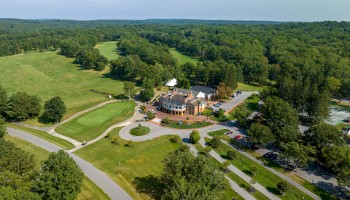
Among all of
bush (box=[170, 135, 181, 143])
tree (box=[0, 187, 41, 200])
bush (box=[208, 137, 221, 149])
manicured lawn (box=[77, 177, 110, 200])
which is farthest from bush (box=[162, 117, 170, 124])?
tree (box=[0, 187, 41, 200])

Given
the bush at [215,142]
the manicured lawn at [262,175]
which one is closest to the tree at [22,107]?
the bush at [215,142]

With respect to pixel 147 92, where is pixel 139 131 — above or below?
below

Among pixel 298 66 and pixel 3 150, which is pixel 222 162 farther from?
pixel 298 66

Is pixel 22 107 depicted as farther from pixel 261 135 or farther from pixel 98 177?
pixel 261 135

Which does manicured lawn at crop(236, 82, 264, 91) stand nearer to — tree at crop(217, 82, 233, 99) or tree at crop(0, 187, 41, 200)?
tree at crop(217, 82, 233, 99)

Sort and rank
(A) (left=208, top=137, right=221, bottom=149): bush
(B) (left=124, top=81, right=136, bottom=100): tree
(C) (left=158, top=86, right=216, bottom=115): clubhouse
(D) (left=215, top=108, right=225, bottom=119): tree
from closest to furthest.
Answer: (A) (left=208, top=137, right=221, bottom=149): bush
(D) (left=215, top=108, right=225, bottom=119): tree
(C) (left=158, top=86, right=216, bottom=115): clubhouse
(B) (left=124, top=81, right=136, bottom=100): tree

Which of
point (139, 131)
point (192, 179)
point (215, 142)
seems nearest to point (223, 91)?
point (215, 142)
